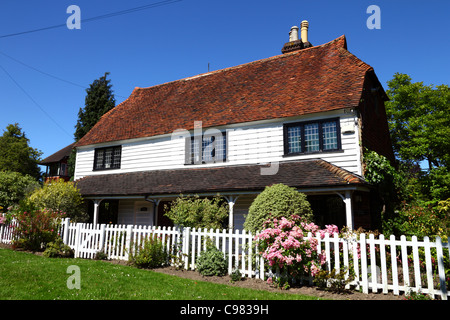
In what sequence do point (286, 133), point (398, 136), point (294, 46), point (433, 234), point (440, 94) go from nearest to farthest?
point (433, 234) → point (286, 133) → point (294, 46) → point (440, 94) → point (398, 136)

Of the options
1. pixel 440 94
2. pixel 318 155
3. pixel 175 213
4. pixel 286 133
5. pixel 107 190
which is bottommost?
pixel 175 213

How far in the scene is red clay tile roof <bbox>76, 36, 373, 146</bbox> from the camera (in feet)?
43.8

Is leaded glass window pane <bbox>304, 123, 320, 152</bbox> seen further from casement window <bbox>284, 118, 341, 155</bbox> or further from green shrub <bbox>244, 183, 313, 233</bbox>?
green shrub <bbox>244, 183, 313, 233</bbox>

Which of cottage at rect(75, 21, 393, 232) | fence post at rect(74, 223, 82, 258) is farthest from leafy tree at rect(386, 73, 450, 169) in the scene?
fence post at rect(74, 223, 82, 258)

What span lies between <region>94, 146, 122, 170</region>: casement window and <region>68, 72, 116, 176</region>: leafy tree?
Result: 11.7 metres

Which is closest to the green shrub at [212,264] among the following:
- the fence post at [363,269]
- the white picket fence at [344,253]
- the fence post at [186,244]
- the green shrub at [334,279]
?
the white picket fence at [344,253]

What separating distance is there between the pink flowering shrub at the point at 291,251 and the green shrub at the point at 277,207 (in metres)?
0.65

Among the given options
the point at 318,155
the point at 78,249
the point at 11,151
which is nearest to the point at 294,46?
the point at 318,155

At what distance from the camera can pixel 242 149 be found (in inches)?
557

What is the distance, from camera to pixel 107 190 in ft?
49.8

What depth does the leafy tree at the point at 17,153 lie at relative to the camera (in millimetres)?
41531

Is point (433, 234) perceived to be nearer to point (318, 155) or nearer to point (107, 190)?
point (318, 155)
